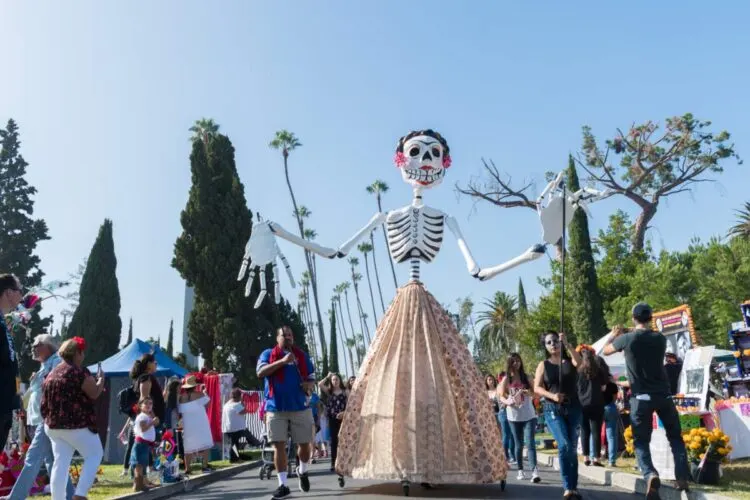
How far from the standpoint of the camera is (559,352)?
6.84 meters

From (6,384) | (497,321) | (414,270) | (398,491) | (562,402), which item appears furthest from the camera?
(497,321)

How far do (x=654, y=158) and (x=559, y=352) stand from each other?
33345 millimetres

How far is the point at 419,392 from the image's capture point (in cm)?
680

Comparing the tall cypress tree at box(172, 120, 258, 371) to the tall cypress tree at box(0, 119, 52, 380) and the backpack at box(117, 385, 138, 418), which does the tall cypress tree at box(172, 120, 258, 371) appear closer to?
the tall cypress tree at box(0, 119, 52, 380)

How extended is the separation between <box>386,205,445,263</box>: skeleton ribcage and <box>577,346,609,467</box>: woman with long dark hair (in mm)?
3284

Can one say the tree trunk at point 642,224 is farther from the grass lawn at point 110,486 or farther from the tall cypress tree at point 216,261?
the grass lawn at point 110,486

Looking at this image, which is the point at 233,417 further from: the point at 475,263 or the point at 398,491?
the point at 475,263

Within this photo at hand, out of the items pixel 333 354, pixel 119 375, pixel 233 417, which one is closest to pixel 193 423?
pixel 233 417

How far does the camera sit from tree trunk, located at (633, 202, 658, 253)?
37125 millimetres

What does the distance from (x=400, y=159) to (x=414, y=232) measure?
91cm

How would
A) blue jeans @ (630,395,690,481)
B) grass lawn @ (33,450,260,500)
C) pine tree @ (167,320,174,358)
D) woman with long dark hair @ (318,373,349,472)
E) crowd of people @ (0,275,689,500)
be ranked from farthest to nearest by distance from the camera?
pine tree @ (167,320,174,358)
woman with long dark hair @ (318,373,349,472)
grass lawn @ (33,450,260,500)
blue jeans @ (630,395,690,481)
crowd of people @ (0,275,689,500)

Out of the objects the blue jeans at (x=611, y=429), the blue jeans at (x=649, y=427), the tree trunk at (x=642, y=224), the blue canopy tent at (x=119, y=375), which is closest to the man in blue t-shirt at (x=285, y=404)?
the blue jeans at (x=649, y=427)

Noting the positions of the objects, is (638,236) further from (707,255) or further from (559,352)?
(559,352)

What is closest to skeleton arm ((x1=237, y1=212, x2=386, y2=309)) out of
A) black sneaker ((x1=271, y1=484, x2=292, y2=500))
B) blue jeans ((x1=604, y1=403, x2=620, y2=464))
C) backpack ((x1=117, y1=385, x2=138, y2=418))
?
black sneaker ((x1=271, y1=484, x2=292, y2=500))
